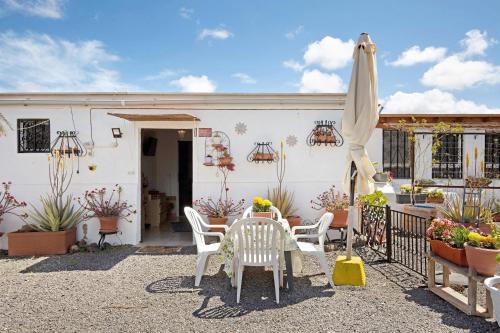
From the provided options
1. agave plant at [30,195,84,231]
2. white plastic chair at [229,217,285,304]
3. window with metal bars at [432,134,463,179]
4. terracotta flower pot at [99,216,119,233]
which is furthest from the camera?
window with metal bars at [432,134,463,179]

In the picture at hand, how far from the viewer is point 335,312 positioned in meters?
3.81

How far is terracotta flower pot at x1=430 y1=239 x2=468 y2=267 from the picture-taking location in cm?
385

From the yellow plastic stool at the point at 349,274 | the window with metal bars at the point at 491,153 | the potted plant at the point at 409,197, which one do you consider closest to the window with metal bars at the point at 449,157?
the window with metal bars at the point at 491,153

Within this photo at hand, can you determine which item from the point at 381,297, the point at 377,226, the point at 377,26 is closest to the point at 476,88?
the point at 377,26

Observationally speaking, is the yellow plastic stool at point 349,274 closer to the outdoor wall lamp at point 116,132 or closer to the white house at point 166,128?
the white house at point 166,128

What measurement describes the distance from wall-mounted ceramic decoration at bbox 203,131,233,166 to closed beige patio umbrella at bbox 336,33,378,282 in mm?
3195

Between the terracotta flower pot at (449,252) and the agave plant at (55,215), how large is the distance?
648 centimetres

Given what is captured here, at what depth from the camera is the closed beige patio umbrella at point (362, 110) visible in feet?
14.6

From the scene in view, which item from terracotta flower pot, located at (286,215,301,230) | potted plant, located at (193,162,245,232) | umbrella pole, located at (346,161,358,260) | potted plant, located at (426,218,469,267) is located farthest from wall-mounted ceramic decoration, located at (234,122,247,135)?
potted plant, located at (426,218,469,267)

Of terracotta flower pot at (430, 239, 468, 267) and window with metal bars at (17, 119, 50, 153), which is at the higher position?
window with metal bars at (17, 119, 50, 153)

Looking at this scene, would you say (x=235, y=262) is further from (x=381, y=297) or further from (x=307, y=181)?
(x=307, y=181)

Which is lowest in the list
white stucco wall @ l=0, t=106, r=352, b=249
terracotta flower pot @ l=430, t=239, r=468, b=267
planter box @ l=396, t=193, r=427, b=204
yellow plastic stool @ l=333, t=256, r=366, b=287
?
yellow plastic stool @ l=333, t=256, r=366, b=287

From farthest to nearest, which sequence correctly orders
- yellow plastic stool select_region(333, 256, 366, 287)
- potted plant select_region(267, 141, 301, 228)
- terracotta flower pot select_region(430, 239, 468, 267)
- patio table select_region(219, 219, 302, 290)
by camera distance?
1. potted plant select_region(267, 141, 301, 228)
2. yellow plastic stool select_region(333, 256, 366, 287)
3. patio table select_region(219, 219, 302, 290)
4. terracotta flower pot select_region(430, 239, 468, 267)

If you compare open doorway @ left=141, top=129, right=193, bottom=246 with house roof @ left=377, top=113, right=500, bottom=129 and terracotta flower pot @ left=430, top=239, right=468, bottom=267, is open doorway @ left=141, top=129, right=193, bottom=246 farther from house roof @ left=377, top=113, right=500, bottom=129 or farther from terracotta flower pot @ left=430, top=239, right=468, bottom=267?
terracotta flower pot @ left=430, top=239, right=468, bottom=267
